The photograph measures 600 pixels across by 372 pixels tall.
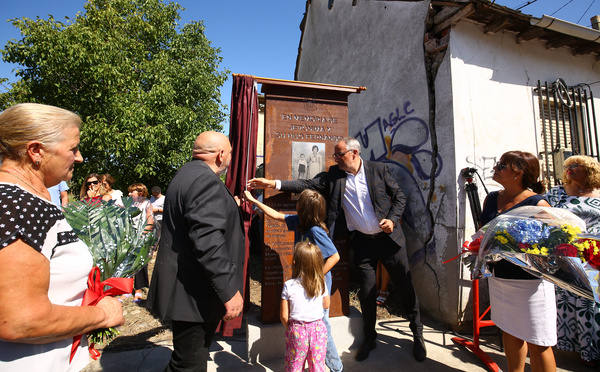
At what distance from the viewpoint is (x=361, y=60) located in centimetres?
583

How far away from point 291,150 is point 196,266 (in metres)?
1.77

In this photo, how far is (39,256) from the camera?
862mm

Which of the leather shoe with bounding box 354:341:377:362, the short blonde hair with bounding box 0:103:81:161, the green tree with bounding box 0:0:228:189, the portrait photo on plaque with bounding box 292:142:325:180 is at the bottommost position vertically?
the leather shoe with bounding box 354:341:377:362

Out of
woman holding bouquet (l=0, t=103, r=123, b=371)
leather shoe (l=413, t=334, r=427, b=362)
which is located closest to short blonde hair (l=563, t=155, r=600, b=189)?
leather shoe (l=413, t=334, r=427, b=362)

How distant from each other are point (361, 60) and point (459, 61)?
241 centimetres

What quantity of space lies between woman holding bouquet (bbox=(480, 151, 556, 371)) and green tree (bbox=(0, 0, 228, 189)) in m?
8.32

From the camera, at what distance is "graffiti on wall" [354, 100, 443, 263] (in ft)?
13.2

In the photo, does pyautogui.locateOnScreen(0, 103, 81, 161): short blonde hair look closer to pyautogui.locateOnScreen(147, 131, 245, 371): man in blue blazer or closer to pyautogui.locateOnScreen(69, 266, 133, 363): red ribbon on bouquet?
pyautogui.locateOnScreen(69, 266, 133, 363): red ribbon on bouquet

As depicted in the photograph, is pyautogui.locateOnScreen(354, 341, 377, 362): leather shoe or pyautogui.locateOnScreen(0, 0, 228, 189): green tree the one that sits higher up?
pyautogui.locateOnScreen(0, 0, 228, 189): green tree

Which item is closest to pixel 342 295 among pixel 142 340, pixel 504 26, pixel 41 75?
pixel 142 340

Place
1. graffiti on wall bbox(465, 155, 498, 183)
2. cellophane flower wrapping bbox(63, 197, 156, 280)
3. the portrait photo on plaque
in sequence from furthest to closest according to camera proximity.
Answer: graffiti on wall bbox(465, 155, 498, 183)
the portrait photo on plaque
cellophane flower wrapping bbox(63, 197, 156, 280)

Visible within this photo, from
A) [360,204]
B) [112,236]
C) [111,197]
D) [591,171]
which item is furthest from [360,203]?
[111,197]

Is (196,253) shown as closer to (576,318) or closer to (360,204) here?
(360,204)

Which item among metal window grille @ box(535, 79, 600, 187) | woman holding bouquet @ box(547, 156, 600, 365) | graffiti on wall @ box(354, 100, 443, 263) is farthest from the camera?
metal window grille @ box(535, 79, 600, 187)
